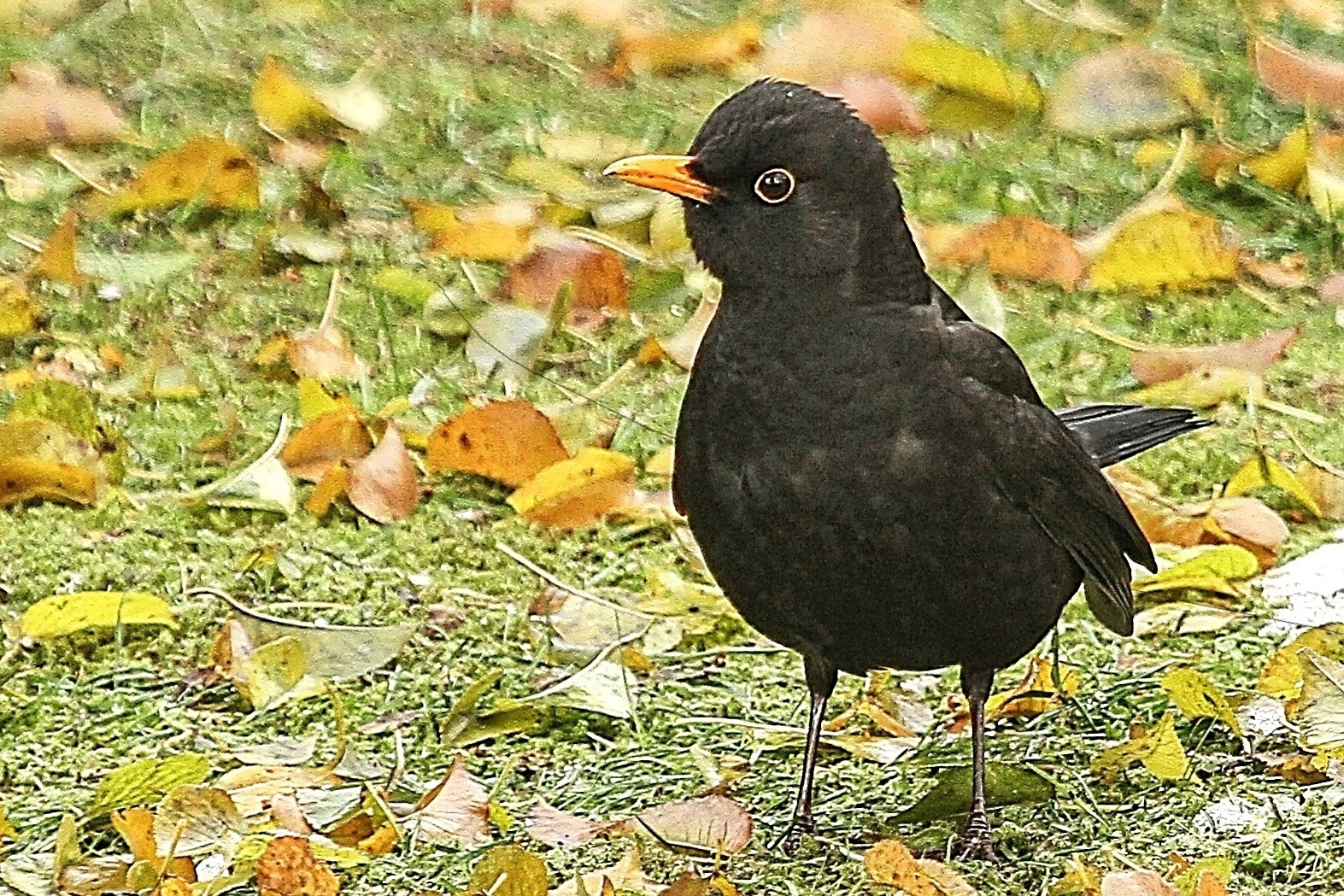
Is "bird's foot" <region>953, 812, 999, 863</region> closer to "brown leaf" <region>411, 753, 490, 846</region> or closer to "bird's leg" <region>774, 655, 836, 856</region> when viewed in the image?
"bird's leg" <region>774, 655, 836, 856</region>

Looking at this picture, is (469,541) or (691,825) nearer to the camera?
(691,825)

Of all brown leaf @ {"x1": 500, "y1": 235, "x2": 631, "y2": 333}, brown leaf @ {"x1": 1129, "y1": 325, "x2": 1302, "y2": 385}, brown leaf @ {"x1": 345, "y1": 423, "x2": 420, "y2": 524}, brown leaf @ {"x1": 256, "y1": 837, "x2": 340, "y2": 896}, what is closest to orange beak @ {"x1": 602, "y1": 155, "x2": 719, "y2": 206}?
brown leaf @ {"x1": 256, "y1": 837, "x2": 340, "y2": 896}

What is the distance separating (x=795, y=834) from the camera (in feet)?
11.4

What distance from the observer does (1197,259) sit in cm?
557

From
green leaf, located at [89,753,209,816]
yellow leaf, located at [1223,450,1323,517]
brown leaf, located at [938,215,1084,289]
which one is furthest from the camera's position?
brown leaf, located at [938,215,1084,289]

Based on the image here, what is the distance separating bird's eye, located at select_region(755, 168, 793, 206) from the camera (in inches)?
132

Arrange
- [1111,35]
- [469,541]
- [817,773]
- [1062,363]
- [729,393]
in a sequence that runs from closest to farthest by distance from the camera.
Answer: [729,393] < [817,773] < [469,541] < [1062,363] < [1111,35]

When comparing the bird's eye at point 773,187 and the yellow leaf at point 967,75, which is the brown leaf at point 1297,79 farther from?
the bird's eye at point 773,187

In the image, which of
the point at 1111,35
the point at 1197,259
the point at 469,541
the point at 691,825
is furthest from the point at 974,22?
the point at 691,825

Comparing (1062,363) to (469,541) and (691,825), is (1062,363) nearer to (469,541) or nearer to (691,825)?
(469,541)

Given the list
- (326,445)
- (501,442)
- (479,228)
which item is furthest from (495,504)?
(479,228)

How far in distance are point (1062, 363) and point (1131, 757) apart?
1.87 metres

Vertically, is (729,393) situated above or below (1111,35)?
above

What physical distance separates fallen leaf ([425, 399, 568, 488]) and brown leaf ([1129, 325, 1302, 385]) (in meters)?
1.26
